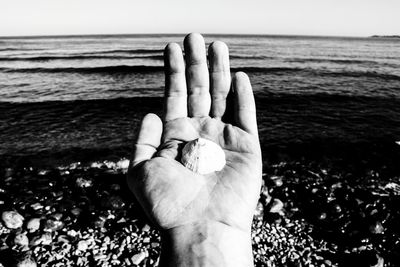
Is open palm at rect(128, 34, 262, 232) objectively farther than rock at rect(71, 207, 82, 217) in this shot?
No

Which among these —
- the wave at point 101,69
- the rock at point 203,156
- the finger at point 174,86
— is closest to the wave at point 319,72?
the wave at point 101,69

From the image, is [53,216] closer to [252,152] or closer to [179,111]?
[179,111]

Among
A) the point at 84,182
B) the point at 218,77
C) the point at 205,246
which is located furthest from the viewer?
the point at 84,182

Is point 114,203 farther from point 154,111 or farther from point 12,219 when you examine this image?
point 154,111

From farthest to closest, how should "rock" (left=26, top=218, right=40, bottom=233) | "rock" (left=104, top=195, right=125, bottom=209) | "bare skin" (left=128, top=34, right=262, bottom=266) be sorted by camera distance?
"rock" (left=104, top=195, right=125, bottom=209), "rock" (left=26, top=218, right=40, bottom=233), "bare skin" (left=128, top=34, right=262, bottom=266)

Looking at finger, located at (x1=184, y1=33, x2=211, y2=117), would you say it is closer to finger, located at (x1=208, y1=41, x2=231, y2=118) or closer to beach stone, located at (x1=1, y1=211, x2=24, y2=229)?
finger, located at (x1=208, y1=41, x2=231, y2=118)

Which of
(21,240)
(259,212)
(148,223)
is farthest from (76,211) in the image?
(259,212)

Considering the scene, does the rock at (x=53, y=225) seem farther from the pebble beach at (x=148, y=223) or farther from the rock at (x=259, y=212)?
the rock at (x=259, y=212)

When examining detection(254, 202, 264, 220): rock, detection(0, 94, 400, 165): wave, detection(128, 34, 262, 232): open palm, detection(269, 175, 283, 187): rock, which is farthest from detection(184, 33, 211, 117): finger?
detection(0, 94, 400, 165): wave
